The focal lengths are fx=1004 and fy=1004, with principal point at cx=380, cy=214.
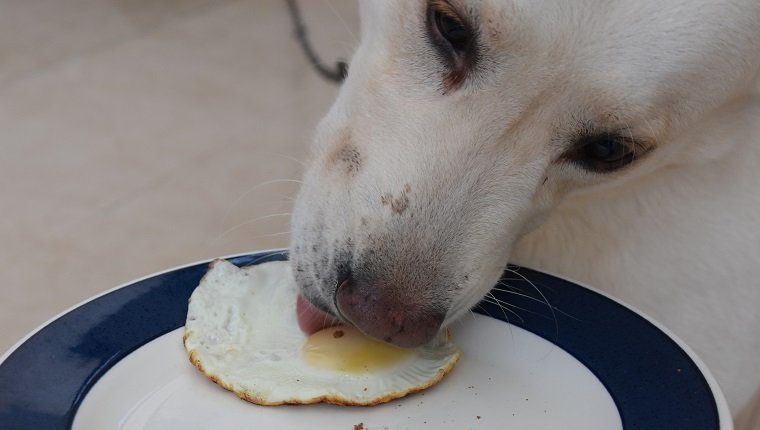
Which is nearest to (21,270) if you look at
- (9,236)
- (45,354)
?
(9,236)

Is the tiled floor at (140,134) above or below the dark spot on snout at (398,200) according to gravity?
below

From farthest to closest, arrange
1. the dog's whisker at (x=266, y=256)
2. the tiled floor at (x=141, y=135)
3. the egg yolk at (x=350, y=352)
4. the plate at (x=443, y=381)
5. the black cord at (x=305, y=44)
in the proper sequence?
1. the black cord at (x=305, y=44)
2. the tiled floor at (x=141, y=135)
3. the dog's whisker at (x=266, y=256)
4. the egg yolk at (x=350, y=352)
5. the plate at (x=443, y=381)

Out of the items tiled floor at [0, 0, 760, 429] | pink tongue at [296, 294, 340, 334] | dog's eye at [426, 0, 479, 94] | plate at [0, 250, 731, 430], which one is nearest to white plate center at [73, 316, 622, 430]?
plate at [0, 250, 731, 430]

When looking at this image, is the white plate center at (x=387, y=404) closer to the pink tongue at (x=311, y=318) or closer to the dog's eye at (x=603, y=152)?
the pink tongue at (x=311, y=318)

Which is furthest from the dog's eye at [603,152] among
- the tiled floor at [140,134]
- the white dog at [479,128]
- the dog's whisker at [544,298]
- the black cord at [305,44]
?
the black cord at [305,44]

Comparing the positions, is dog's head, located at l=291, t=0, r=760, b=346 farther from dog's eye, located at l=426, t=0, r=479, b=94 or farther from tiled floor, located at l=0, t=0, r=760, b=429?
tiled floor, located at l=0, t=0, r=760, b=429

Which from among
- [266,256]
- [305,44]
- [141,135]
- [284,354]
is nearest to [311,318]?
[284,354]

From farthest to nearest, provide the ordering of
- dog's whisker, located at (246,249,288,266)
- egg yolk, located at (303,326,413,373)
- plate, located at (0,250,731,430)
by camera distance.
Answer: dog's whisker, located at (246,249,288,266)
egg yolk, located at (303,326,413,373)
plate, located at (0,250,731,430)

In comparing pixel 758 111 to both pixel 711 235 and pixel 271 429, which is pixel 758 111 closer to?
pixel 711 235
